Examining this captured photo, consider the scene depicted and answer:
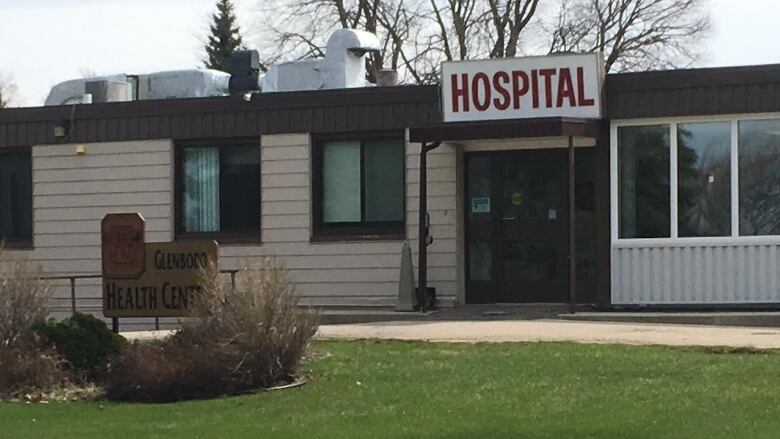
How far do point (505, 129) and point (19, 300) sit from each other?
7155mm

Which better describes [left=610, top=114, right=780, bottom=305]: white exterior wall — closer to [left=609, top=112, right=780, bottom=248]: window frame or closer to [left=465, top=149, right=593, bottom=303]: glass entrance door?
[left=609, top=112, right=780, bottom=248]: window frame

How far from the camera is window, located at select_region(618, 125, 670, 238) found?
57.2ft

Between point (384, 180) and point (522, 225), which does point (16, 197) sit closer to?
point (384, 180)

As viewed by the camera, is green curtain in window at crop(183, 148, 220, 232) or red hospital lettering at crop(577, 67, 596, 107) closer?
red hospital lettering at crop(577, 67, 596, 107)

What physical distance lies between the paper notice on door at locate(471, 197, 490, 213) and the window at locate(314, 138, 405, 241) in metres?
1.03

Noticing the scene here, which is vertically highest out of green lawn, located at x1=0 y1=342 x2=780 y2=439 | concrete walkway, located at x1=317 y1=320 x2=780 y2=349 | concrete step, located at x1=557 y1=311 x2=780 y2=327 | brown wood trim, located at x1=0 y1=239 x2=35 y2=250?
brown wood trim, located at x1=0 y1=239 x2=35 y2=250

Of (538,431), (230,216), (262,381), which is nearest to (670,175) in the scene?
(230,216)

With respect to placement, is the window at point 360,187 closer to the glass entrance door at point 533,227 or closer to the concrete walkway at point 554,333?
the glass entrance door at point 533,227

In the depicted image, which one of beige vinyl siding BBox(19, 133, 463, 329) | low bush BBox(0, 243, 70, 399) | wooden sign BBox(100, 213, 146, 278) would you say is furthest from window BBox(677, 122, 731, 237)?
low bush BBox(0, 243, 70, 399)

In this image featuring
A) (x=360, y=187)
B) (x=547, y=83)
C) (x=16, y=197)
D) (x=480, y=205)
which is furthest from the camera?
(x=16, y=197)

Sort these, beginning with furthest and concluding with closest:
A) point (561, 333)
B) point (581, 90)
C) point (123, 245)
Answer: point (581, 90) → point (561, 333) → point (123, 245)

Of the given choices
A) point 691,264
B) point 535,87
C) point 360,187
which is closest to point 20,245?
point 360,187

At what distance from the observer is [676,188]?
17.3 meters

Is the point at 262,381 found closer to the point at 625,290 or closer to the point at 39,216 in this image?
the point at 625,290
